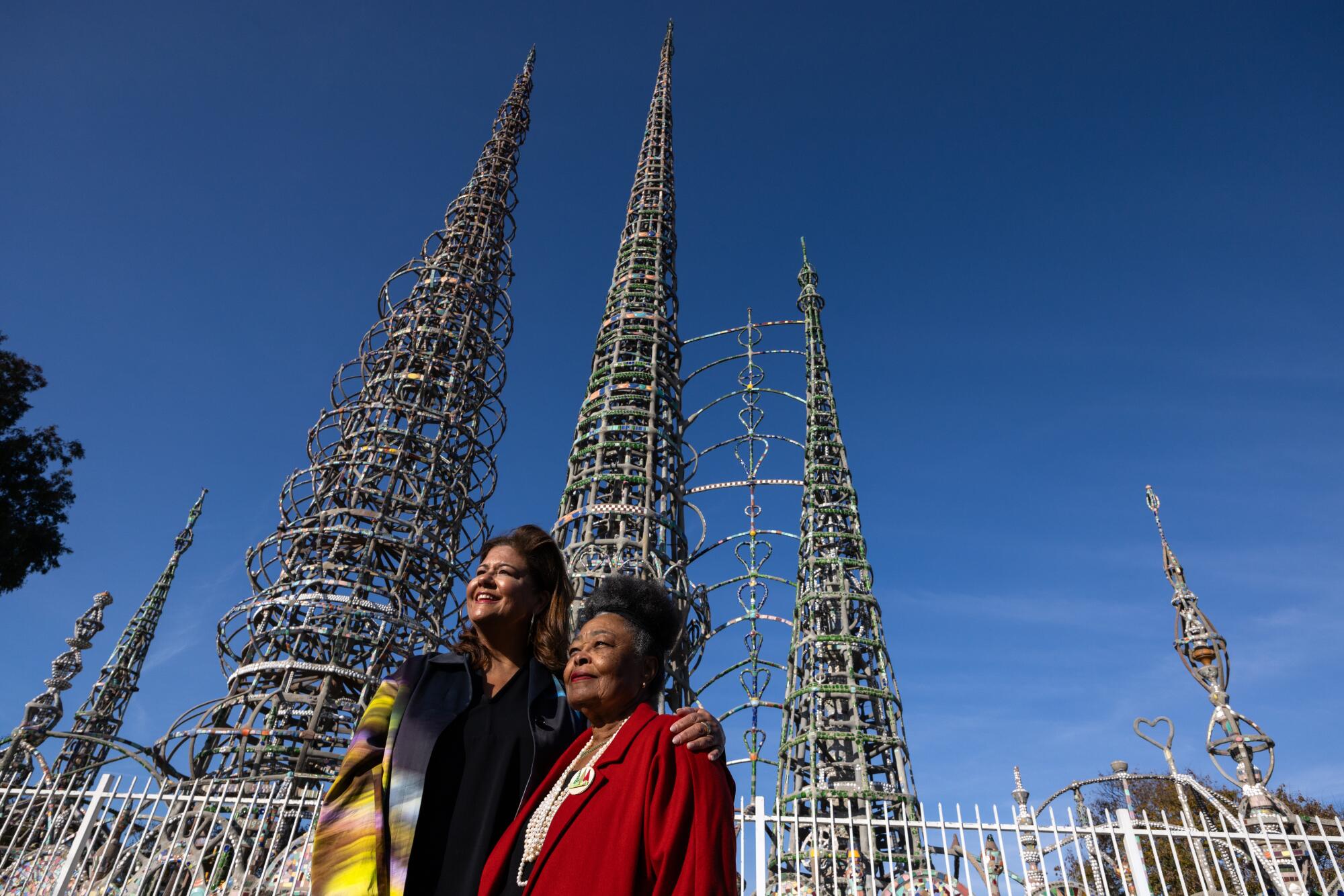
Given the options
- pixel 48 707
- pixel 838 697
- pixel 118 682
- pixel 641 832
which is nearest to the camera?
pixel 641 832

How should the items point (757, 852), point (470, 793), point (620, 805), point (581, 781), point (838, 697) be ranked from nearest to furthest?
point (620, 805), point (581, 781), point (470, 793), point (757, 852), point (838, 697)

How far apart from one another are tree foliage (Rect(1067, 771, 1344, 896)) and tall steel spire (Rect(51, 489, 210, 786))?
33.9m

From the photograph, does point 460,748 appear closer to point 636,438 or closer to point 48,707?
point 48,707

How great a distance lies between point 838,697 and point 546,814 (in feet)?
50.9

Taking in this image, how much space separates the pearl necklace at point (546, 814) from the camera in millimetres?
2785

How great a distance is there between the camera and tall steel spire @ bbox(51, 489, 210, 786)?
31.2m

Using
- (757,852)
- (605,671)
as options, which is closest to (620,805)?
(605,671)

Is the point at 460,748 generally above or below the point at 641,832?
above

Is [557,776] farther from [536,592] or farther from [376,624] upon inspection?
[376,624]

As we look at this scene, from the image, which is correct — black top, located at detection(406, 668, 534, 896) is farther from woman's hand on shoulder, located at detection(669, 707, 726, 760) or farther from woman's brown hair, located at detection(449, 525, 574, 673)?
woman's hand on shoulder, located at detection(669, 707, 726, 760)

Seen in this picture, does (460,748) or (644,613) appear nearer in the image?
(460,748)

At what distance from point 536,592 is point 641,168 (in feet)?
77.0

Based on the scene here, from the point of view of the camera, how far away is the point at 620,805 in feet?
8.70

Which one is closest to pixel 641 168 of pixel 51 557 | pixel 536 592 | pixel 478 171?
pixel 478 171
